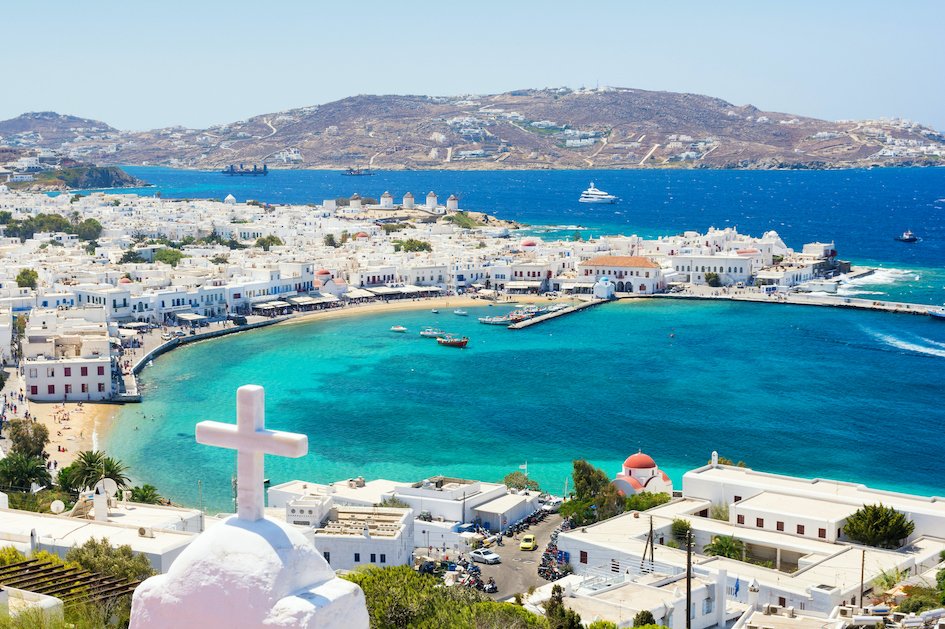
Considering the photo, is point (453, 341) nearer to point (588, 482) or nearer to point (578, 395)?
point (578, 395)

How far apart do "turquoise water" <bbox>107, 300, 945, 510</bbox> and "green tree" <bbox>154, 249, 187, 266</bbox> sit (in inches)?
573

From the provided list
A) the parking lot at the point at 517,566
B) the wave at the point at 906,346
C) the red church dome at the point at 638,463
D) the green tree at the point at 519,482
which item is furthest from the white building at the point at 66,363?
the wave at the point at 906,346

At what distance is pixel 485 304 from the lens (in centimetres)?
5775

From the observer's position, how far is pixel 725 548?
1977cm

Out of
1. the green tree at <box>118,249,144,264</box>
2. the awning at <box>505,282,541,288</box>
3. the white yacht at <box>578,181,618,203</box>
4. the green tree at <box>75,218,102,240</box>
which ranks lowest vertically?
the awning at <box>505,282,541,288</box>

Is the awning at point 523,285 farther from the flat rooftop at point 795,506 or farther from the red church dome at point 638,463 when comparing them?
the flat rooftop at point 795,506

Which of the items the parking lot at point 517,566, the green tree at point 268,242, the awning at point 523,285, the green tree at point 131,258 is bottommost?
the parking lot at point 517,566

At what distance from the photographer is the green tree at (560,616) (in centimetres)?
1307

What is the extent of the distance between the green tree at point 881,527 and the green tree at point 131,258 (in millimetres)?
49335

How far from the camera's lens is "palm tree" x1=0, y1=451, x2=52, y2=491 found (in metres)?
24.2

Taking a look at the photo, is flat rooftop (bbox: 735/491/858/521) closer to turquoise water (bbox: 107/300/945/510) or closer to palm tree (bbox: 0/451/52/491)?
turquoise water (bbox: 107/300/945/510)

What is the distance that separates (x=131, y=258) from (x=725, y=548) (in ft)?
163

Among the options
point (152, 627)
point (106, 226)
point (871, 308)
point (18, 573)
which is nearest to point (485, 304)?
point (871, 308)

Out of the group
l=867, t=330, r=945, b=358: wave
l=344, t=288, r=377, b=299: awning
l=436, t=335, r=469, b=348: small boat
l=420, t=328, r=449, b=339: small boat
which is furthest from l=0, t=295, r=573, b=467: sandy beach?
l=867, t=330, r=945, b=358: wave
